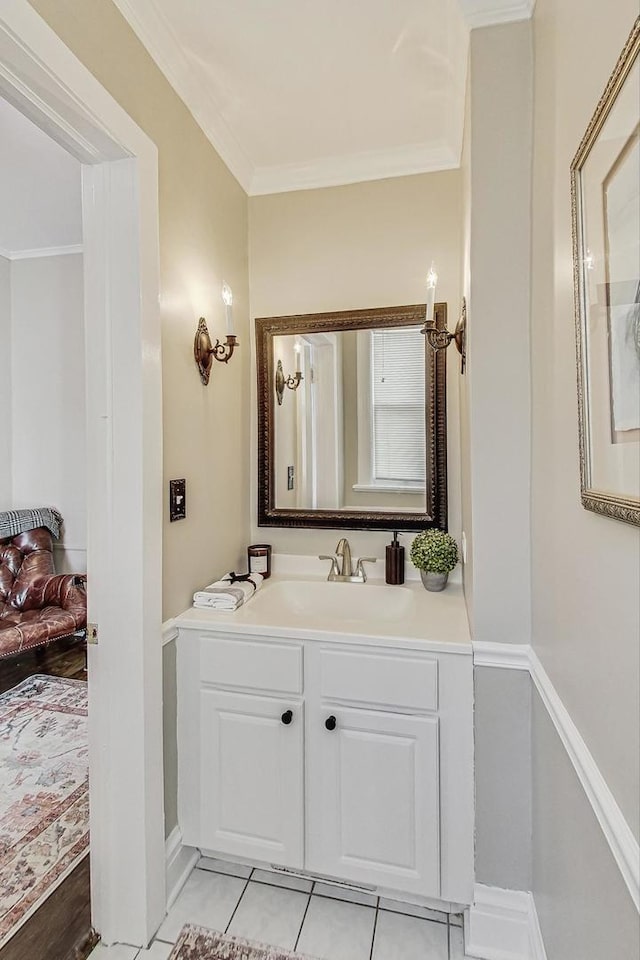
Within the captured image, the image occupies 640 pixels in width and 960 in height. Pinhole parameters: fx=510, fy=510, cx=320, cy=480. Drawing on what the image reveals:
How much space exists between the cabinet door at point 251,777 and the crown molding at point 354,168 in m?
2.08

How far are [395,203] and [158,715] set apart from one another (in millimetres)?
2125

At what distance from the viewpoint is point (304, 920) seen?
1.53 meters

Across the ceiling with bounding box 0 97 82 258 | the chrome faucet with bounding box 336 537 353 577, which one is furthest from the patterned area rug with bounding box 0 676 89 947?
the ceiling with bounding box 0 97 82 258

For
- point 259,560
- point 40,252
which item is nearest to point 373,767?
point 259,560

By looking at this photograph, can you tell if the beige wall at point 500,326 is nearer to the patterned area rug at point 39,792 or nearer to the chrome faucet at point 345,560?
the chrome faucet at point 345,560

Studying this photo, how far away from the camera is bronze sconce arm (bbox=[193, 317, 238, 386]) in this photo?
1.80m

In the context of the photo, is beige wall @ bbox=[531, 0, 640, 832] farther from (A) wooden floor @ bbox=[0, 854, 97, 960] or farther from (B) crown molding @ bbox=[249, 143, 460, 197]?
(A) wooden floor @ bbox=[0, 854, 97, 960]

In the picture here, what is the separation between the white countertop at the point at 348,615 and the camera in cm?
151

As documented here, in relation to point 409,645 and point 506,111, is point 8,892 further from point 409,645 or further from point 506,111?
point 506,111

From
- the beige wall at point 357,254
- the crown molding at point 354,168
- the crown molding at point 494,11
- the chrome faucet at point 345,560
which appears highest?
the crown molding at point 354,168

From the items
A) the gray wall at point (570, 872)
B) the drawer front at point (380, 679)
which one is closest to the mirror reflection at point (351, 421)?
the drawer front at point (380, 679)

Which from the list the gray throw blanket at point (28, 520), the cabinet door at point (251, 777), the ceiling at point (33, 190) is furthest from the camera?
the gray throw blanket at point (28, 520)

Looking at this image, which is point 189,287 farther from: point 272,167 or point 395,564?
point 395,564

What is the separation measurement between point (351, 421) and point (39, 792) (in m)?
2.00
